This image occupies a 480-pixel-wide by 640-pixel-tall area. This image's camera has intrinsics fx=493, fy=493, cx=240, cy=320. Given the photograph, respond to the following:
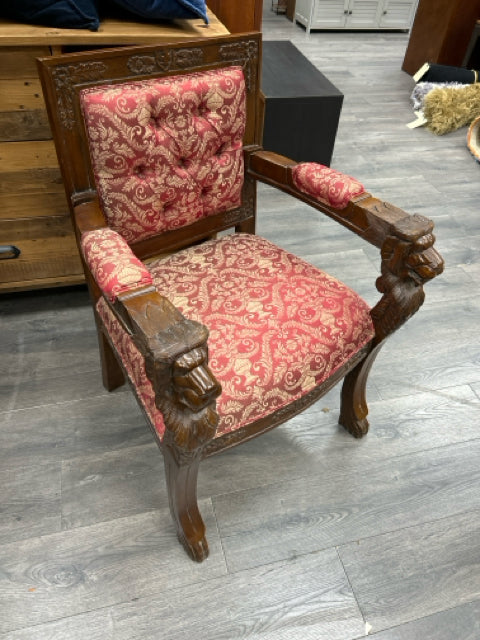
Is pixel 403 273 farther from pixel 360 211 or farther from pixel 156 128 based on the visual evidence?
pixel 156 128

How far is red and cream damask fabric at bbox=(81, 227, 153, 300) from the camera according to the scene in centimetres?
88

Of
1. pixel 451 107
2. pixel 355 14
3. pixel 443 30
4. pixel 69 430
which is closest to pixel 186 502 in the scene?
pixel 69 430

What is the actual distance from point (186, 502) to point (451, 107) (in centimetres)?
311

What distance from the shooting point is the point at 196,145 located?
45.6 inches

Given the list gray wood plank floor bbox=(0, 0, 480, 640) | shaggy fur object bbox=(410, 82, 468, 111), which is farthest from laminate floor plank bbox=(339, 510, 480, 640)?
shaggy fur object bbox=(410, 82, 468, 111)

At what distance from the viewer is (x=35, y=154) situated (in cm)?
140

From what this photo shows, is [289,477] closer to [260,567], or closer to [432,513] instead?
[260,567]

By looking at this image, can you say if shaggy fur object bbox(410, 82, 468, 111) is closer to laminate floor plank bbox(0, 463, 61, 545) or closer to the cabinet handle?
the cabinet handle

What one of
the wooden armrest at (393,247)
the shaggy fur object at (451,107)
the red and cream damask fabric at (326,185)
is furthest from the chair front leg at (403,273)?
the shaggy fur object at (451,107)

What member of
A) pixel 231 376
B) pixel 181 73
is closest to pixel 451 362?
pixel 231 376

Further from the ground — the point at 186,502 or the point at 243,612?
the point at 186,502

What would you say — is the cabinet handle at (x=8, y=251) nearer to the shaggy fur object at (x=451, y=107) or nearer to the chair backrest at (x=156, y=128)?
the chair backrest at (x=156, y=128)

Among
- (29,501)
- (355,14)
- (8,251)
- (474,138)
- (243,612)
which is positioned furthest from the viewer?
(355,14)

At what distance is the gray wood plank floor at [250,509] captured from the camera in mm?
1123
